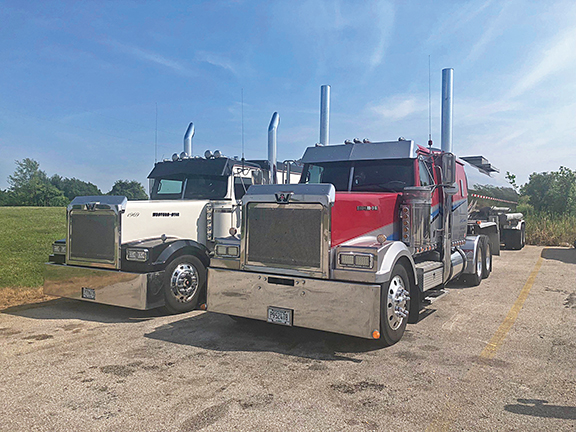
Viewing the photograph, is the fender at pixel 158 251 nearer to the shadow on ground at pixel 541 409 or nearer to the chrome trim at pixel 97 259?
the chrome trim at pixel 97 259

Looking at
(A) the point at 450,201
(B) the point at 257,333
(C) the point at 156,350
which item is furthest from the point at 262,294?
(A) the point at 450,201

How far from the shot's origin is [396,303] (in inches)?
212

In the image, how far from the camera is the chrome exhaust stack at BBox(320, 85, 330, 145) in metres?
14.5

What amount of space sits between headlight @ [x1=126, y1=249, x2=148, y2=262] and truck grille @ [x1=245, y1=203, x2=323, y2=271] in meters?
1.77

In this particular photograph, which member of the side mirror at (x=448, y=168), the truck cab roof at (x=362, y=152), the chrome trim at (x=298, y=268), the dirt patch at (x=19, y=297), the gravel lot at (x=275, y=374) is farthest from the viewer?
the dirt patch at (x=19, y=297)

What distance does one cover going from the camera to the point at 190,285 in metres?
7.24

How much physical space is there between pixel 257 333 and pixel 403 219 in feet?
8.31

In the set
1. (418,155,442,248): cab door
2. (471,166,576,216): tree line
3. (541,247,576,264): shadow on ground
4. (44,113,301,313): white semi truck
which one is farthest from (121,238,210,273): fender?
(471,166,576,216): tree line

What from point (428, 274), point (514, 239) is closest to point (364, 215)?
point (428, 274)

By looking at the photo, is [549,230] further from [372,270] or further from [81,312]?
[81,312]

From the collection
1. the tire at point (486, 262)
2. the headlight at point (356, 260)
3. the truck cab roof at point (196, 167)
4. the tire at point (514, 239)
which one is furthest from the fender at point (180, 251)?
the tire at point (514, 239)

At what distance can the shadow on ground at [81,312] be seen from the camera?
273 inches

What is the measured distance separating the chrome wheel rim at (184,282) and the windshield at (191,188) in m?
1.64

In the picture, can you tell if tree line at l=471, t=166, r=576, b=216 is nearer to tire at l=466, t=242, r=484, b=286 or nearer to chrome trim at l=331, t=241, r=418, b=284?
tire at l=466, t=242, r=484, b=286
